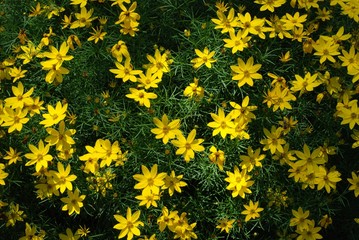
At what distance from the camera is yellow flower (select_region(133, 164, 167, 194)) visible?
217 cm

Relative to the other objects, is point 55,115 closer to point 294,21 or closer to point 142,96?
point 142,96

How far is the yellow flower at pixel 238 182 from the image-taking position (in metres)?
2.24

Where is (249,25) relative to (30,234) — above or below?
above

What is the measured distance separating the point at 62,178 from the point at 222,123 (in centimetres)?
79

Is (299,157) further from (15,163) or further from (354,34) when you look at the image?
(15,163)

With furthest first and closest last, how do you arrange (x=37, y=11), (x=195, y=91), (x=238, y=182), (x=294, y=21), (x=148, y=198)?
(x=37, y=11) < (x=294, y=21) < (x=195, y=91) < (x=238, y=182) < (x=148, y=198)

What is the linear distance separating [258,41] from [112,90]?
2.80 ft

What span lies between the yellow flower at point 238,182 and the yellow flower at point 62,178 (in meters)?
0.72

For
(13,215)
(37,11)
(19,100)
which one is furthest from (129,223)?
(37,11)

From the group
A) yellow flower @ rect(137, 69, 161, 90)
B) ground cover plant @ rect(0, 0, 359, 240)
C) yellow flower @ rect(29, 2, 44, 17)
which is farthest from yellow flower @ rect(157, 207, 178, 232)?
yellow flower @ rect(29, 2, 44, 17)

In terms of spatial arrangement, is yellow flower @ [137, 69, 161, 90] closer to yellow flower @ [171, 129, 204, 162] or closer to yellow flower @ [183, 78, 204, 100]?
yellow flower @ [183, 78, 204, 100]

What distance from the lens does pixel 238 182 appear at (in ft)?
7.45

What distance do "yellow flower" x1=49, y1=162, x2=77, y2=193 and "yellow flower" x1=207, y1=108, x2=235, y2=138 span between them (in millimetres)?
692

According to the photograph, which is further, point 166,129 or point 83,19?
point 83,19
